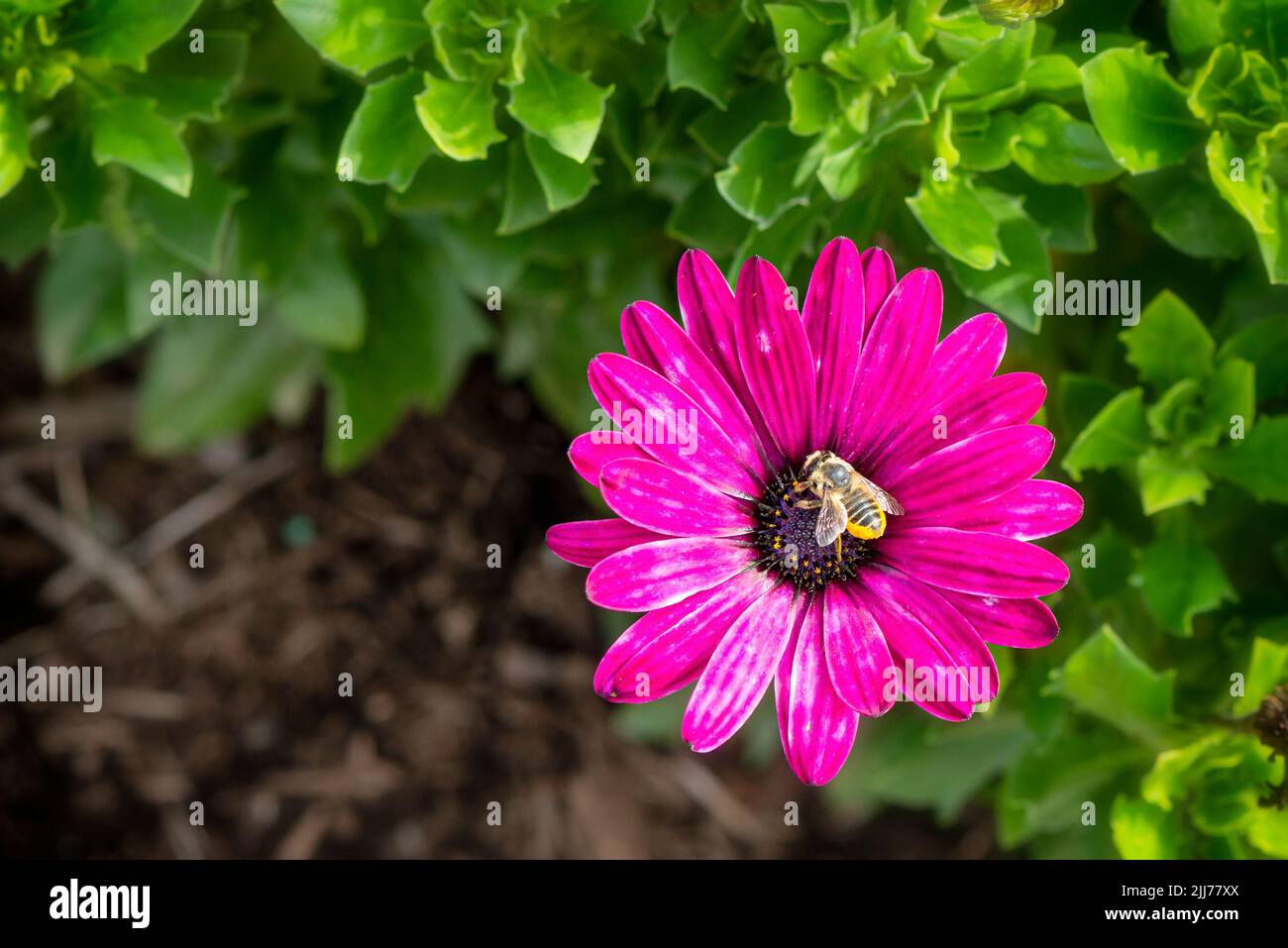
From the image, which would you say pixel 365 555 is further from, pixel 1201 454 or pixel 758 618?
pixel 1201 454

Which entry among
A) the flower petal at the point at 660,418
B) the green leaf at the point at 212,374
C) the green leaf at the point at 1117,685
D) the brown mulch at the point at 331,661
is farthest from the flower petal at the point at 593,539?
the brown mulch at the point at 331,661

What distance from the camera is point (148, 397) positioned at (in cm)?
275

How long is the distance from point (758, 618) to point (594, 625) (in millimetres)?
1540

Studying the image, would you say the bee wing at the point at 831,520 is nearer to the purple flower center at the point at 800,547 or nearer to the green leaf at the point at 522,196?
the purple flower center at the point at 800,547

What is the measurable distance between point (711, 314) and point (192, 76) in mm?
1042

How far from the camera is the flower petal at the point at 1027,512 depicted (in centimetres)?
149

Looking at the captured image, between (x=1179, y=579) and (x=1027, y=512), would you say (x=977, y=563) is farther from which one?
(x=1179, y=579)

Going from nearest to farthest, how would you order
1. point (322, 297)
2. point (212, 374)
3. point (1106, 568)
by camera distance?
1. point (1106, 568)
2. point (322, 297)
3. point (212, 374)

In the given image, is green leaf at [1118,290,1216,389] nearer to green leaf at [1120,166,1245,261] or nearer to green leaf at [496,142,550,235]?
green leaf at [1120,166,1245,261]

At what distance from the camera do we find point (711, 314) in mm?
1573

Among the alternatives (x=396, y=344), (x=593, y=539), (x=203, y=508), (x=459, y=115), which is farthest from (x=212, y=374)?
(x=593, y=539)

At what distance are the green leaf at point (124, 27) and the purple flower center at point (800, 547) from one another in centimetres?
111
